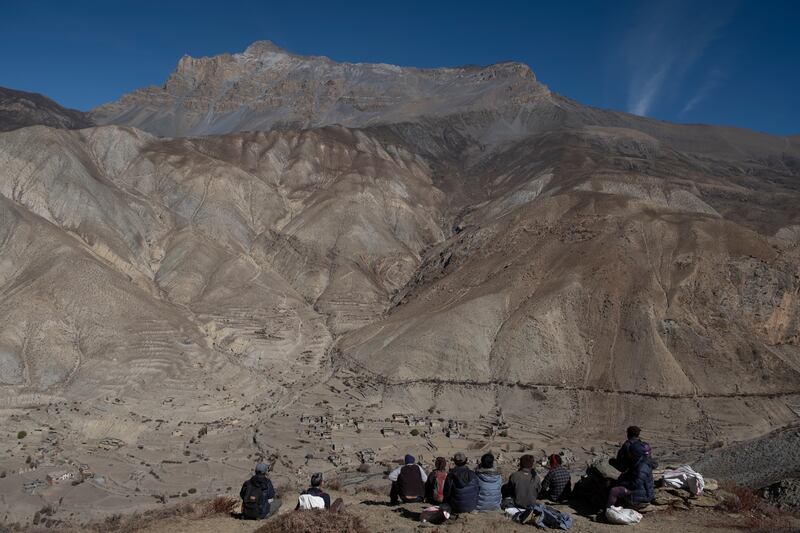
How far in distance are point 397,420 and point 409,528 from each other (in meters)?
30.2

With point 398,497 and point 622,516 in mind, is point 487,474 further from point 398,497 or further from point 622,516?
point 622,516

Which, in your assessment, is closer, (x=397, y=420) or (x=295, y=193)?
(x=397, y=420)

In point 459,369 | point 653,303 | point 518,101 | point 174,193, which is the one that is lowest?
point 459,369

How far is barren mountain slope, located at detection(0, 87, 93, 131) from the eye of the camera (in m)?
166

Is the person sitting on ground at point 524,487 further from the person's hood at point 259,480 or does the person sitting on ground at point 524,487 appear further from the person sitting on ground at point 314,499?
the person's hood at point 259,480

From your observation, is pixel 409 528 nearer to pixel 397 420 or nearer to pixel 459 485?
pixel 459 485

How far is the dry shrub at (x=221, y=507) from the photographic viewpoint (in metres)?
15.9

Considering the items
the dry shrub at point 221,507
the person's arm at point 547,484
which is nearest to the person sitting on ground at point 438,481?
the person's arm at point 547,484

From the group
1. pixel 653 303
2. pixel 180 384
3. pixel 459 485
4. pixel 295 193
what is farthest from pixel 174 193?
pixel 459 485

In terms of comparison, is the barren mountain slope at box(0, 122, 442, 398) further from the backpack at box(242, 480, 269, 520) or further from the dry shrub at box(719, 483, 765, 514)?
the dry shrub at box(719, 483, 765, 514)

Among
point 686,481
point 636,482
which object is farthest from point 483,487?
point 686,481

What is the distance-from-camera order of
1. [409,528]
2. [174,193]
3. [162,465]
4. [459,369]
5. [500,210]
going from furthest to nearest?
[500,210]
[174,193]
[459,369]
[162,465]
[409,528]

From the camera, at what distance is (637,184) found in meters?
88.9

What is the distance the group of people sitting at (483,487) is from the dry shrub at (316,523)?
80 cm
